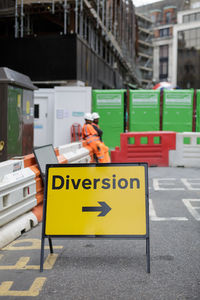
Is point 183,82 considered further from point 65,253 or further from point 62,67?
point 65,253

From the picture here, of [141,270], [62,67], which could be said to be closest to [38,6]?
[62,67]

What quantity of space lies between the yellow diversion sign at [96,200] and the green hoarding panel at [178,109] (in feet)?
39.7

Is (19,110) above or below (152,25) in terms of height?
below

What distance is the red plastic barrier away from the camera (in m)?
A: 12.7

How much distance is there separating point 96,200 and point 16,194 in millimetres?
1349

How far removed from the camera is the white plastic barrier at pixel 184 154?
41.0 feet

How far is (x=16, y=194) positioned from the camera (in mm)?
5250

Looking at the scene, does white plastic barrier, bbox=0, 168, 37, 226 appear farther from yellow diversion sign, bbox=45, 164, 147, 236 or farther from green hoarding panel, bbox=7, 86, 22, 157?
green hoarding panel, bbox=7, 86, 22, 157

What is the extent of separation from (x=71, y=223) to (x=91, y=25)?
72.8 feet

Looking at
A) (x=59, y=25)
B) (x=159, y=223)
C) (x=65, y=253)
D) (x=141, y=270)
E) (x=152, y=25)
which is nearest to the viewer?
(x=141, y=270)

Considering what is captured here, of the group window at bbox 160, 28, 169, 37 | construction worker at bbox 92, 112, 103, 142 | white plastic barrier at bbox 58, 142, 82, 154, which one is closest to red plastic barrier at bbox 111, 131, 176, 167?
construction worker at bbox 92, 112, 103, 142

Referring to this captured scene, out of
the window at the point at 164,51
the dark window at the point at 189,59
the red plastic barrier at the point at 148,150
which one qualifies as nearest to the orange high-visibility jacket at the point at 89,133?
the red plastic barrier at the point at 148,150

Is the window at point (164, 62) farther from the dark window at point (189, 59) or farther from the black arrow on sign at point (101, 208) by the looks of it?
the black arrow on sign at point (101, 208)

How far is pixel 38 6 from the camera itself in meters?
21.8
